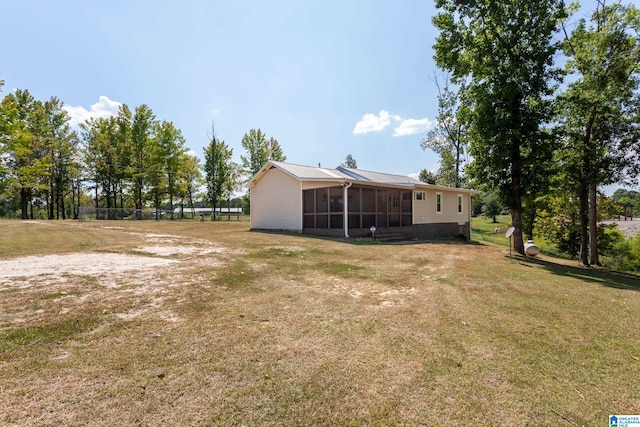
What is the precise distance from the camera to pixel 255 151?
36469 mm

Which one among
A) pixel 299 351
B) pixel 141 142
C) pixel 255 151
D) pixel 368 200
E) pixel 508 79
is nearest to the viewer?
pixel 299 351

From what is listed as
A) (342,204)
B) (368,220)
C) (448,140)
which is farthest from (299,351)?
(448,140)

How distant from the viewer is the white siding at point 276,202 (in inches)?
629

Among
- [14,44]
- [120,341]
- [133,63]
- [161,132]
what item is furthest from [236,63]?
[161,132]

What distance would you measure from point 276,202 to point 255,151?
2131 cm

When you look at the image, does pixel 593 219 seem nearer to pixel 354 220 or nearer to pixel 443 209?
pixel 443 209

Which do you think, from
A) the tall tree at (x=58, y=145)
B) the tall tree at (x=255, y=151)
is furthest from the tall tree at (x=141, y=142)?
the tall tree at (x=255, y=151)

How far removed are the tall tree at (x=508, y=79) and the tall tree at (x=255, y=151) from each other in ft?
88.1

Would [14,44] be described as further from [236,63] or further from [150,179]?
[150,179]

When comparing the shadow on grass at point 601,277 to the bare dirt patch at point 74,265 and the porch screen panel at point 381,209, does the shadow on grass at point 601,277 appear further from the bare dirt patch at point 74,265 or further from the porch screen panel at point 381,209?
the bare dirt patch at point 74,265

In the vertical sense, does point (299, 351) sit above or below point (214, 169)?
below

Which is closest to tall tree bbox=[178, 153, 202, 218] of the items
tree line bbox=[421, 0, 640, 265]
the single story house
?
the single story house

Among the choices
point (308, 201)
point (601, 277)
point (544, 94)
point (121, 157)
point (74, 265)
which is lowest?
point (601, 277)

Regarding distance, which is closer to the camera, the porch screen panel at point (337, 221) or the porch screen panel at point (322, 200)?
the porch screen panel at point (337, 221)
